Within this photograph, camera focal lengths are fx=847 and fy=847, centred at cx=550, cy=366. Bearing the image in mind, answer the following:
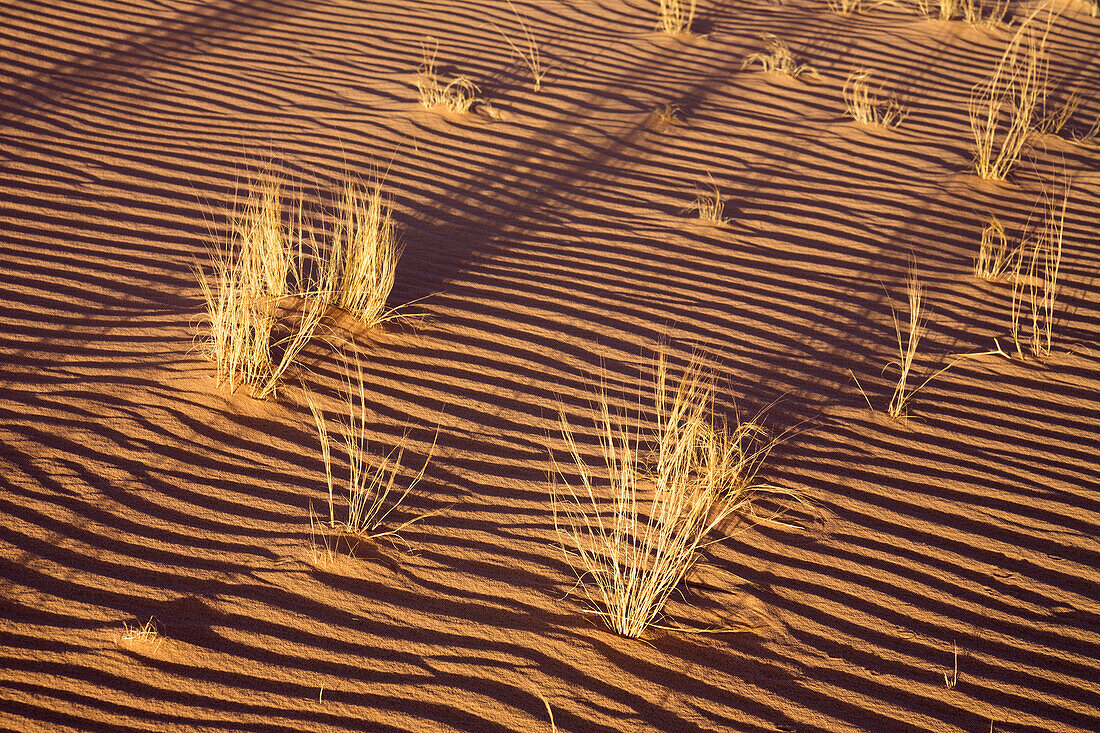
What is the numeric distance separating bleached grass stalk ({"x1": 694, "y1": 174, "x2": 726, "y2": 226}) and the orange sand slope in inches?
2.6

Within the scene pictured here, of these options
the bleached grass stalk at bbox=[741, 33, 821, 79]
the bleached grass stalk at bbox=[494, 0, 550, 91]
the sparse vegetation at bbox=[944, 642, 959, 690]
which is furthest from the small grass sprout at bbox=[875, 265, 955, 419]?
the bleached grass stalk at bbox=[494, 0, 550, 91]

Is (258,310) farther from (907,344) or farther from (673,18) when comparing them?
(673,18)

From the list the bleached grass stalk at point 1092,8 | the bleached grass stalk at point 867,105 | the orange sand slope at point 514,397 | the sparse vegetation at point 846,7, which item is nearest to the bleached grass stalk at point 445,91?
the orange sand slope at point 514,397

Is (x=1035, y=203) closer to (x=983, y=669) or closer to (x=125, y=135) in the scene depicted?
(x=983, y=669)

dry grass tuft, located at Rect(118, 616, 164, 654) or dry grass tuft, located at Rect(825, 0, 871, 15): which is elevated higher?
dry grass tuft, located at Rect(825, 0, 871, 15)

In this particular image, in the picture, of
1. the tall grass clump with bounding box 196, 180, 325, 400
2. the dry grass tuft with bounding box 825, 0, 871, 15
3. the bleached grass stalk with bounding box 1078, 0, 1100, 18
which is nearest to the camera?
the tall grass clump with bounding box 196, 180, 325, 400

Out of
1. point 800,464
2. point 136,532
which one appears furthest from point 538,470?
point 136,532

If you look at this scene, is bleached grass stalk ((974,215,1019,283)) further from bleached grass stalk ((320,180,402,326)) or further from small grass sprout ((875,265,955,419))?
bleached grass stalk ((320,180,402,326))

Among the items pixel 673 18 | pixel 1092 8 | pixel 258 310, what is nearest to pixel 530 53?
pixel 673 18

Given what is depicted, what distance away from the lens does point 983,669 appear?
261 centimetres

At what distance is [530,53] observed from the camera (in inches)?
265

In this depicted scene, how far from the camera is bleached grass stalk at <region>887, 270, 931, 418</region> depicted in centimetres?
360

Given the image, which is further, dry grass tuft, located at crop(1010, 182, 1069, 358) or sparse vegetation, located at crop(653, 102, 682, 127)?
sparse vegetation, located at crop(653, 102, 682, 127)

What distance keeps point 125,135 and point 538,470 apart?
3620mm
